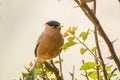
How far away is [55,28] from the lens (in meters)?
0.78

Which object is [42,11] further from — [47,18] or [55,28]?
[55,28]

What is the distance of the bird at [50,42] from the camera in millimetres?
708

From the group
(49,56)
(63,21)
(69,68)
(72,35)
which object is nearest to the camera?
(72,35)

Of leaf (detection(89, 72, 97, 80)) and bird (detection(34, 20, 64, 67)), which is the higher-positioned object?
leaf (detection(89, 72, 97, 80))

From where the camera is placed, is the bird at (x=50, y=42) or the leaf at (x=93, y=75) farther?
the bird at (x=50, y=42)

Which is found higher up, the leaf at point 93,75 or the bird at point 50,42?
the leaf at point 93,75

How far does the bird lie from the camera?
2.32 ft

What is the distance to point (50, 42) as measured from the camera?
0.74 metres

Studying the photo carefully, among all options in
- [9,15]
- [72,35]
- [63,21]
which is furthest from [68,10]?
[72,35]

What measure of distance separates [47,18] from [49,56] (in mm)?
810

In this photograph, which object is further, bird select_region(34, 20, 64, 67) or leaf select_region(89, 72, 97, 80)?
bird select_region(34, 20, 64, 67)

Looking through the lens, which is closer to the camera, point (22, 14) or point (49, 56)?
point (49, 56)

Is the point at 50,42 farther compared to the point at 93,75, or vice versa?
the point at 50,42

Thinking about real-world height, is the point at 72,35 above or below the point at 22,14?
above
